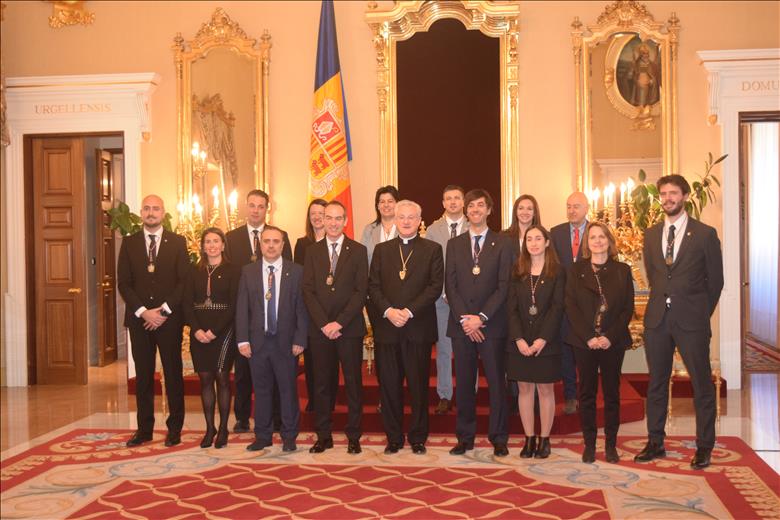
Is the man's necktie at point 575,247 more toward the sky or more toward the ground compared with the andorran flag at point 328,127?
more toward the ground

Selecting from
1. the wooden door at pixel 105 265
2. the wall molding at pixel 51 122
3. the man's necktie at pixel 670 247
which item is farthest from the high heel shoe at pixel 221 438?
the wooden door at pixel 105 265

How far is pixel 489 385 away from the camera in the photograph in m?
5.38

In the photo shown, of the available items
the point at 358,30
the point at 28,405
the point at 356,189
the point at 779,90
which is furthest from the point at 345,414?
the point at 779,90

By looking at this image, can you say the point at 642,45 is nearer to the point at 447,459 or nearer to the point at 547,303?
the point at 547,303

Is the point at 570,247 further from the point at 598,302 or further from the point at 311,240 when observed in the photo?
the point at 311,240

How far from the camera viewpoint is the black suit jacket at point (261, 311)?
18.1ft

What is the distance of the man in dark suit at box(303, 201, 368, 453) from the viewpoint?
215 inches

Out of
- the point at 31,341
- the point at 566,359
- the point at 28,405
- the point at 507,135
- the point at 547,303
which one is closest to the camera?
the point at 547,303

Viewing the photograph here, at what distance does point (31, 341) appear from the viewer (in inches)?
343

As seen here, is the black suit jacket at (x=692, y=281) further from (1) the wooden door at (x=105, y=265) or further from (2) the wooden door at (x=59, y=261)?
(1) the wooden door at (x=105, y=265)

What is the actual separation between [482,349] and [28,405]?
4600 millimetres

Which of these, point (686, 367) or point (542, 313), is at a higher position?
point (542, 313)

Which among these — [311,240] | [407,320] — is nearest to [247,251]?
[311,240]

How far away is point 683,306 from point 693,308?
6cm
